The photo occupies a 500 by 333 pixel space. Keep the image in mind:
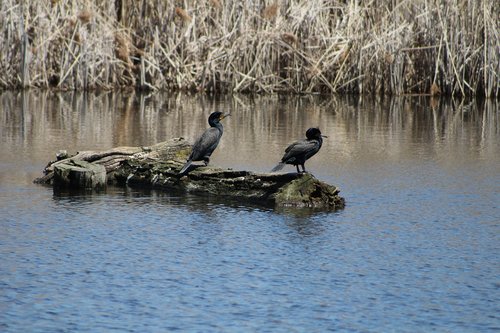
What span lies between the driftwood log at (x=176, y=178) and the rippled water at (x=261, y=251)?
237mm

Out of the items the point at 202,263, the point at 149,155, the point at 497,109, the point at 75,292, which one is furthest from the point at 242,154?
the point at 497,109

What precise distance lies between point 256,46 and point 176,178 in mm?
13047

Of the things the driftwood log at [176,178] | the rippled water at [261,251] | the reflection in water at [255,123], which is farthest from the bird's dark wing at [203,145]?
the reflection in water at [255,123]

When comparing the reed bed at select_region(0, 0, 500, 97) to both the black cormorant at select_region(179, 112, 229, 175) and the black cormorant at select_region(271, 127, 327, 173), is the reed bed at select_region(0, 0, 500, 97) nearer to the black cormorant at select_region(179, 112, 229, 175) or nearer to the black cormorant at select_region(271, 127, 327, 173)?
the black cormorant at select_region(179, 112, 229, 175)

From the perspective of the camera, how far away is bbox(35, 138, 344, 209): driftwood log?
10.3 m

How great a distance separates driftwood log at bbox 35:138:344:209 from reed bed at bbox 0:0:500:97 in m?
11.6

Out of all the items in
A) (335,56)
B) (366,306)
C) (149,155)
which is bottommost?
(366,306)

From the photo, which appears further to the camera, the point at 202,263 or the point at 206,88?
the point at 206,88

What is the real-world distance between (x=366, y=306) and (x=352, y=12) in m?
17.6

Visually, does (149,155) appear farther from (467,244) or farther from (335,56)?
(335,56)

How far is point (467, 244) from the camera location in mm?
8805

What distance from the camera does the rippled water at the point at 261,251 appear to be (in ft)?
21.9

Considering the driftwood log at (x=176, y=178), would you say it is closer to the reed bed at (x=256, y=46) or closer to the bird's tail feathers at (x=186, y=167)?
the bird's tail feathers at (x=186, y=167)

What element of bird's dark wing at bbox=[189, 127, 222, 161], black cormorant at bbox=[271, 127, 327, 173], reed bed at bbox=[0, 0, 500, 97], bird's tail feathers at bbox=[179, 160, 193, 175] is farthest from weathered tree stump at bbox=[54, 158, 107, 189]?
reed bed at bbox=[0, 0, 500, 97]
